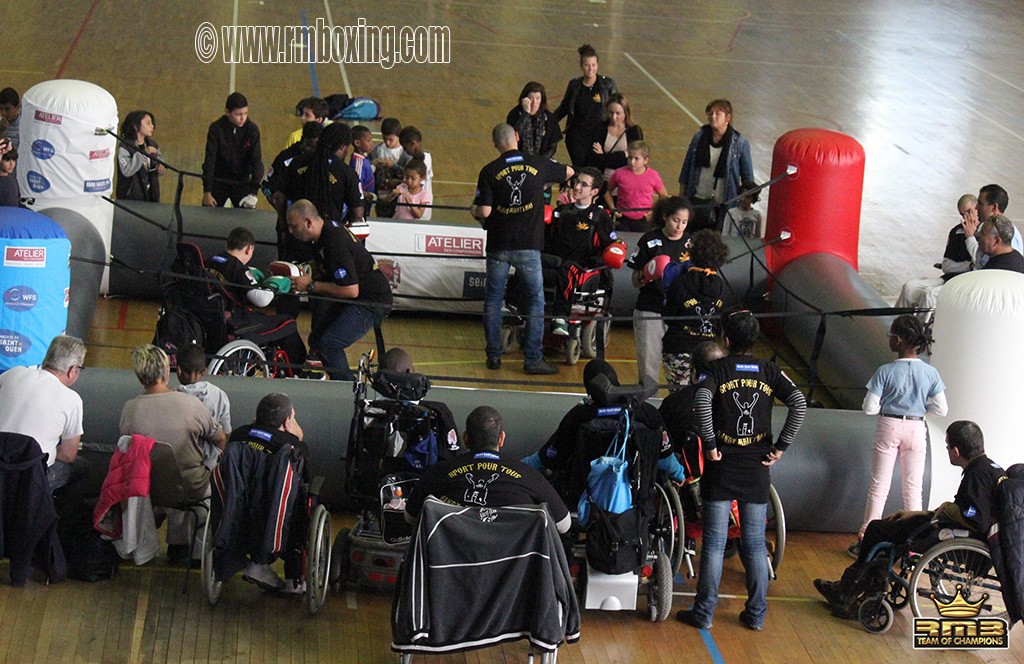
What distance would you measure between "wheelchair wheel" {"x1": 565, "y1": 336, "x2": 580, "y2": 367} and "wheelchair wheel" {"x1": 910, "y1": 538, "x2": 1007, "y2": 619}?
3.99m

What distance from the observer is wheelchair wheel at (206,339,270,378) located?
312 inches

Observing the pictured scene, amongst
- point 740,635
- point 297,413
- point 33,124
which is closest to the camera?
point 740,635

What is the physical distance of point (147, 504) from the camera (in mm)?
6422

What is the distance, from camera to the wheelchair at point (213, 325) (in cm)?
798

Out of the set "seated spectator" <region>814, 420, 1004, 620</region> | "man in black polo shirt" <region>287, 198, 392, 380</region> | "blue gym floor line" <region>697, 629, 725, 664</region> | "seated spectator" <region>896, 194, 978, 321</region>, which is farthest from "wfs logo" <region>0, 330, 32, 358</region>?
"seated spectator" <region>896, 194, 978, 321</region>

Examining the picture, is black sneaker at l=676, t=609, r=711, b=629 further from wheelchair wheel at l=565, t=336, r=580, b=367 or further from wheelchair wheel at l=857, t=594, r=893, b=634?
wheelchair wheel at l=565, t=336, r=580, b=367

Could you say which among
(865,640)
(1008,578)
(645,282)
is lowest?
(865,640)

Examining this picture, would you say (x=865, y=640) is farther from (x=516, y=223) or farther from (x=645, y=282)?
(x=516, y=223)

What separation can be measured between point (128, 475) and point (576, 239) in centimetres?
463

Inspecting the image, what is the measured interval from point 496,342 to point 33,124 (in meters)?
3.97

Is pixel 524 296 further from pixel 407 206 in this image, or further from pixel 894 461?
pixel 894 461

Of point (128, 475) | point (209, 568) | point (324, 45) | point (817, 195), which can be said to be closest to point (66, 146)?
point (128, 475)

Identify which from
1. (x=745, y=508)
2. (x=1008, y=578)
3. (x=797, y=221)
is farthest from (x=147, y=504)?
(x=797, y=221)

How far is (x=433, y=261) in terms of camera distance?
10.8m
